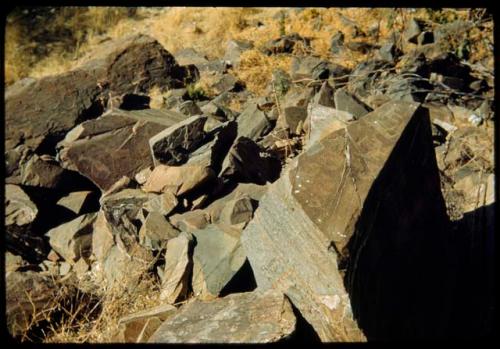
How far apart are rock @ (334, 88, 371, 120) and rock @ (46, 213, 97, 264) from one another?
2.75 meters

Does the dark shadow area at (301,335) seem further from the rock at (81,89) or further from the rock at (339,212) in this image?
the rock at (81,89)

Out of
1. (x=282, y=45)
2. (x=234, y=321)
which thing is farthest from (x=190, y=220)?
(x=282, y=45)

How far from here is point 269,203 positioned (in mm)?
3172

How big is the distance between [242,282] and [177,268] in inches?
21.5

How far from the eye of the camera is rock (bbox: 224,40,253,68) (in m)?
8.89

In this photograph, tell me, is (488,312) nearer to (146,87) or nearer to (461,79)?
(461,79)

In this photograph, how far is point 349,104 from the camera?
5715 millimetres

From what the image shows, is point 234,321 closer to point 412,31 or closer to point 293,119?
point 293,119

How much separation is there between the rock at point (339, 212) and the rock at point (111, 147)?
244cm

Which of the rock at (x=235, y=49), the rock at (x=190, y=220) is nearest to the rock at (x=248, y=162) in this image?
the rock at (x=190, y=220)

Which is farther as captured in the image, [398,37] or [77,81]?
[398,37]

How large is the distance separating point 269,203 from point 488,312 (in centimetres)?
167

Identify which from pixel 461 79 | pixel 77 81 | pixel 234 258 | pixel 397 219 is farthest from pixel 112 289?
pixel 461 79

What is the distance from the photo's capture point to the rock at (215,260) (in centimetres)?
378
